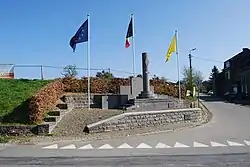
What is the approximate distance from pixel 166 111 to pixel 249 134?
236 inches

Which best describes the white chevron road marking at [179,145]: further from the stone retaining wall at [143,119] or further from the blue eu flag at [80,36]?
the blue eu flag at [80,36]

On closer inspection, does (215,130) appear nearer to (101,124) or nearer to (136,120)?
(136,120)

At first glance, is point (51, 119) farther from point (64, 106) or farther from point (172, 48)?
point (172, 48)

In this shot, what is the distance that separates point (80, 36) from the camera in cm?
2398

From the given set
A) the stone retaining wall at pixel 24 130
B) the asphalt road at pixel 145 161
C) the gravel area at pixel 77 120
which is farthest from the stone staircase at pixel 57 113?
the asphalt road at pixel 145 161

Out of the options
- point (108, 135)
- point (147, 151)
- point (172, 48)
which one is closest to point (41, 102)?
point (108, 135)

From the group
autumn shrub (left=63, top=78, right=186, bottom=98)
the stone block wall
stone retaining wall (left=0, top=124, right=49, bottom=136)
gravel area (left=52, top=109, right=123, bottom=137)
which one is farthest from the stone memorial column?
stone retaining wall (left=0, top=124, right=49, bottom=136)

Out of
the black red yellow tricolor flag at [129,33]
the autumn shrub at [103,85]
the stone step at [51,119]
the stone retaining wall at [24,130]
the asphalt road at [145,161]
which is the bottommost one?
the asphalt road at [145,161]

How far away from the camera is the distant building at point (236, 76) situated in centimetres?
6875

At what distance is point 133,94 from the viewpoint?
27547 mm

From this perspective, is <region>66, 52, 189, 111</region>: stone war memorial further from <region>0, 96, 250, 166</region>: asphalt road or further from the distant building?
the distant building

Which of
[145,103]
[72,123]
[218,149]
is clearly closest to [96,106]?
[145,103]

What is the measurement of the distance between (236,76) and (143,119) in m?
61.2

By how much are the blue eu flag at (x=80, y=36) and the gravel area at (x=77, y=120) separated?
4.23m
